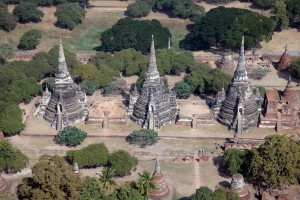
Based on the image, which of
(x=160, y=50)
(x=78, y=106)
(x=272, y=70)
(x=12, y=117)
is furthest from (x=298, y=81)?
(x=12, y=117)

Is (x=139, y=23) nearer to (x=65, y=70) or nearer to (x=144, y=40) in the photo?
(x=144, y=40)

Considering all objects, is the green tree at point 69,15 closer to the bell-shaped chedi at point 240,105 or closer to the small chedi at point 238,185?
Answer: the bell-shaped chedi at point 240,105

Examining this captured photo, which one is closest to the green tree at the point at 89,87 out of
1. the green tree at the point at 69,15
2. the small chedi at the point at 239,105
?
the small chedi at the point at 239,105

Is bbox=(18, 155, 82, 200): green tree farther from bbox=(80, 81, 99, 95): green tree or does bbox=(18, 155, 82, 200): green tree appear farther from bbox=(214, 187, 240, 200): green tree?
bbox=(80, 81, 99, 95): green tree

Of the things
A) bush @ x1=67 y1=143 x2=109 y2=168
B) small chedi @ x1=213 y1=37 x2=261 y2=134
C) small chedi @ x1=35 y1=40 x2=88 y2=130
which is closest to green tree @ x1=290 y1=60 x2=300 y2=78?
small chedi @ x1=213 y1=37 x2=261 y2=134

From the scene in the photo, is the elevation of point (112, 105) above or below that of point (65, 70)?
below

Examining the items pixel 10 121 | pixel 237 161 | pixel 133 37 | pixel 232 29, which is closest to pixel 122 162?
pixel 237 161
